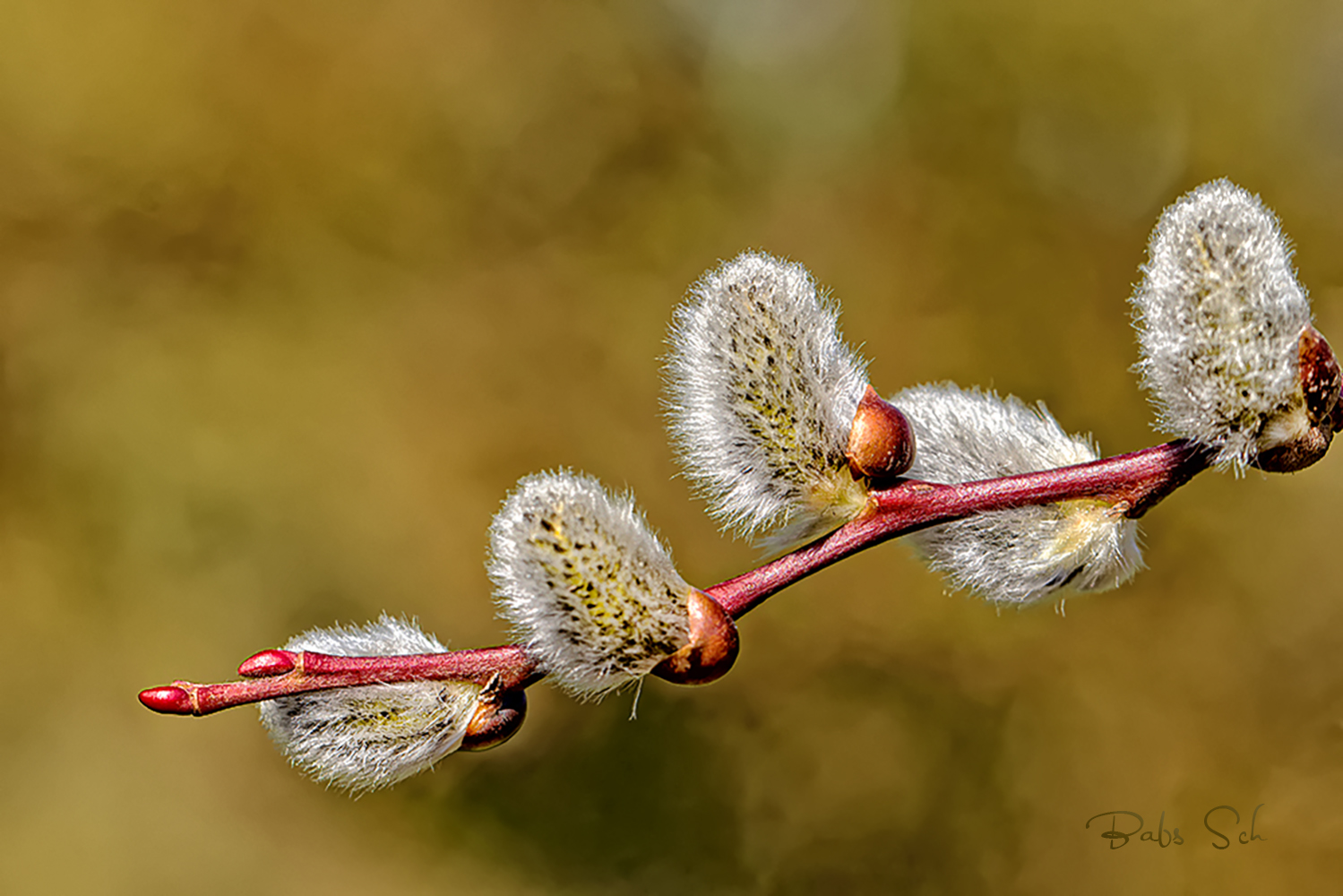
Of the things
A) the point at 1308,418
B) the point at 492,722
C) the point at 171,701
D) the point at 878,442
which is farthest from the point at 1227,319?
the point at 171,701

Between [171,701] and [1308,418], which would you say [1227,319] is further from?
[171,701]

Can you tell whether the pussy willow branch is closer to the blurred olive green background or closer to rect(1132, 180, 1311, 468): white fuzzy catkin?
rect(1132, 180, 1311, 468): white fuzzy catkin

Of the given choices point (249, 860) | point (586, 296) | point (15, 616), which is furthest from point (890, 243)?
point (15, 616)

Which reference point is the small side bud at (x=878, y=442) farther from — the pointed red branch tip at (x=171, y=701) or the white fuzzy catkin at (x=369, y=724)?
the pointed red branch tip at (x=171, y=701)

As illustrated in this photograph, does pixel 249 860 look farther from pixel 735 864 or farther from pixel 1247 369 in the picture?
pixel 1247 369
